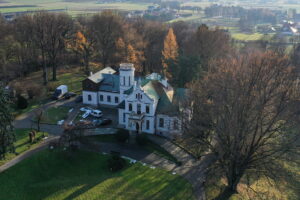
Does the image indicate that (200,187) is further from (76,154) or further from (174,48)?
(174,48)

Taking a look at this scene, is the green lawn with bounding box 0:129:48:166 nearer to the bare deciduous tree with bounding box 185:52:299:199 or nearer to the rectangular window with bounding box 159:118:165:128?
the rectangular window with bounding box 159:118:165:128

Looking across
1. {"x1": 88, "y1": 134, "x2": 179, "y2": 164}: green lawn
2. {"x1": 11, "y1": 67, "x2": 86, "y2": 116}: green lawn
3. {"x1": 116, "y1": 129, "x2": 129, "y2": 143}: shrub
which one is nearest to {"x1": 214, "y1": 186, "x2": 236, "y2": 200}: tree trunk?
{"x1": 88, "y1": 134, "x2": 179, "y2": 164}: green lawn

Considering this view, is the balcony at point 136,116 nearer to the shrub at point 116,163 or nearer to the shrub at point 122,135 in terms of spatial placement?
the shrub at point 122,135

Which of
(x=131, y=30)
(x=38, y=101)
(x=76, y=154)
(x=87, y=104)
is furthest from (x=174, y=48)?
(x=76, y=154)

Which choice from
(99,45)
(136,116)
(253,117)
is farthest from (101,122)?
(99,45)

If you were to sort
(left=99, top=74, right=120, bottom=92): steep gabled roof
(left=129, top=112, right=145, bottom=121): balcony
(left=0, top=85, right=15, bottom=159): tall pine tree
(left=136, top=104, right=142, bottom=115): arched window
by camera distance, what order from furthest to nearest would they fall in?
(left=99, top=74, right=120, bottom=92): steep gabled roof → (left=136, top=104, right=142, bottom=115): arched window → (left=129, top=112, right=145, bottom=121): balcony → (left=0, top=85, right=15, bottom=159): tall pine tree

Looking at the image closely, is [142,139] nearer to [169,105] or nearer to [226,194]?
[169,105]
